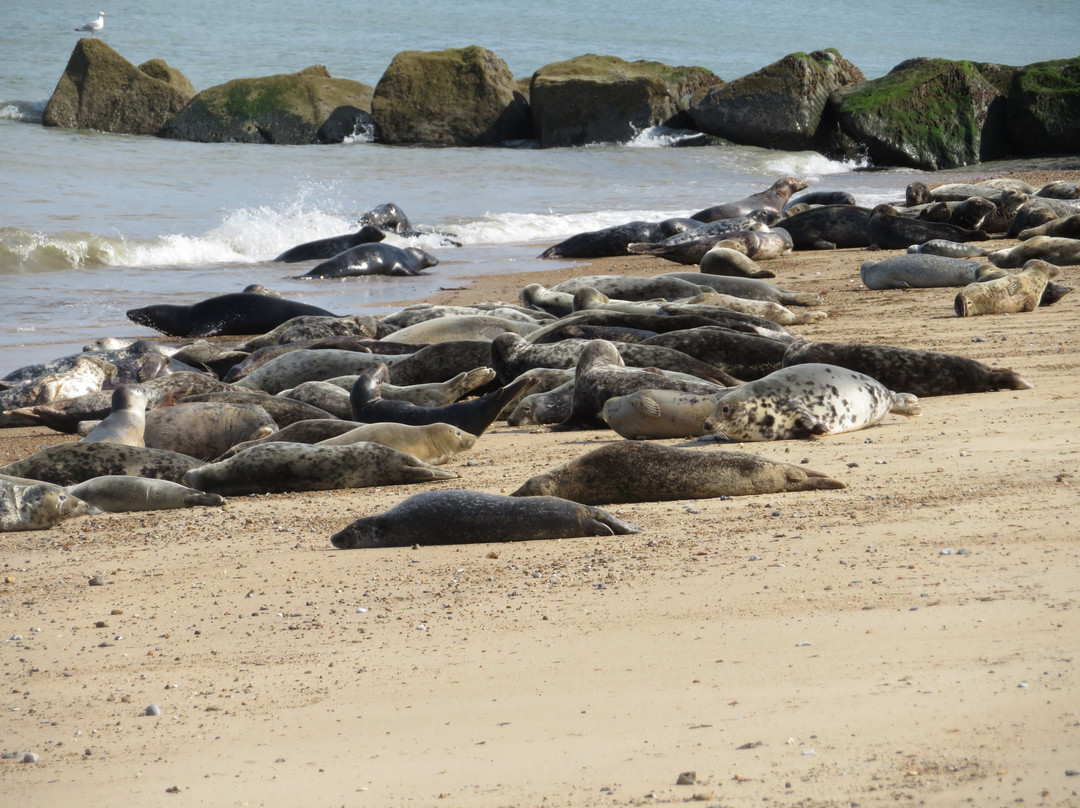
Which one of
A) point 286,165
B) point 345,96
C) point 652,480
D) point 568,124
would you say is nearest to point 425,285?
point 652,480

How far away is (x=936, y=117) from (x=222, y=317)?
62.0ft

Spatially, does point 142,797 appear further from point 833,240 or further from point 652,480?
point 833,240

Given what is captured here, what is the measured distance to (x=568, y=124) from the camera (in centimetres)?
2738

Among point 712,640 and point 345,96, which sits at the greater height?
point 345,96

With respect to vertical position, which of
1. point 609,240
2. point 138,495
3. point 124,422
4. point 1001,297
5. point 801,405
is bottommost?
point 138,495

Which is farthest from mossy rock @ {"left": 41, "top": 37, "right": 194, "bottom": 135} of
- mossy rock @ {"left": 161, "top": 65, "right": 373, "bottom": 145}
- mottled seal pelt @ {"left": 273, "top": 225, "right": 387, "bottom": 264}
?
mottled seal pelt @ {"left": 273, "top": 225, "right": 387, "bottom": 264}

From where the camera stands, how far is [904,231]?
1134 cm

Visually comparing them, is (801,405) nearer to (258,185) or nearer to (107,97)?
(258,185)

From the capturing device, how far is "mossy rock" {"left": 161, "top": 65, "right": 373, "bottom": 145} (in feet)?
94.7

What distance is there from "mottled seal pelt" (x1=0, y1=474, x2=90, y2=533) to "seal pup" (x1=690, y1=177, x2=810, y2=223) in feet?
35.2

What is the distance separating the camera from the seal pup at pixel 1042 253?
912 cm

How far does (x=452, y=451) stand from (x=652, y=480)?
1.29 m

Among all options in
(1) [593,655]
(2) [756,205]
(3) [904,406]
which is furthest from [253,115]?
(1) [593,655]

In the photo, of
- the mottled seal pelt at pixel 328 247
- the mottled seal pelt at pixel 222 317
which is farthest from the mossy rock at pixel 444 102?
the mottled seal pelt at pixel 222 317
